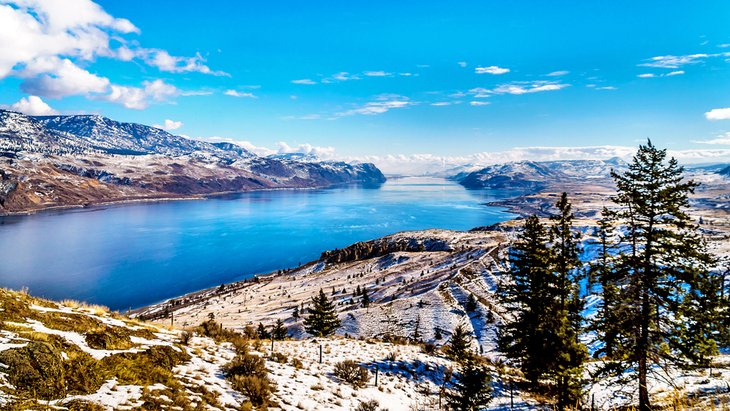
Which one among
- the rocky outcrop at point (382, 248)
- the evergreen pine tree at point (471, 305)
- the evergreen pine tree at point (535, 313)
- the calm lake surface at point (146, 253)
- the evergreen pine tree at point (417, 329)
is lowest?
the calm lake surface at point (146, 253)

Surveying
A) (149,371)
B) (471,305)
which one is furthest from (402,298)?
(149,371)

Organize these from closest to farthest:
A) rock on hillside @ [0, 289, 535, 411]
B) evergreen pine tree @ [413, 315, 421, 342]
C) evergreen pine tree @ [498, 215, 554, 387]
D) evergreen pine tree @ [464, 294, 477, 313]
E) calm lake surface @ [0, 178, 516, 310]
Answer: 1. rock on hillside @ [0, 289, 535, 411]
2. evergreen pine tree @ [498, 215, 554, 387]
3. evergreen pine tree @ [413, 315, 421, 342]
4. evergreen pine tree @ [464, 294, 477, 313]
5. calm lake surface @ [0, 178, 516, 310]

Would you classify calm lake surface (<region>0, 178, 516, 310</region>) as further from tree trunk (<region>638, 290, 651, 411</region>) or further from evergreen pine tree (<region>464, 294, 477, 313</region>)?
tree trunk (<region>638, 290, 651, 411</region>)

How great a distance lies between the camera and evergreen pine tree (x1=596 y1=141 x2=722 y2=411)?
13.6 meters

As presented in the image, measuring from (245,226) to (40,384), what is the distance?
194 meters

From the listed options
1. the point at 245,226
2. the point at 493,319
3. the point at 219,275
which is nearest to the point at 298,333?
the point at 493,319

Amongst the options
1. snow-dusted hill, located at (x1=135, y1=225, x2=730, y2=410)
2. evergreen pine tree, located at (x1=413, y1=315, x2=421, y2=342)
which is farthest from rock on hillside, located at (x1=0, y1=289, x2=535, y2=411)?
evergreen pine tree, located at (x1=413, y1=315, x2=421, y2=342)

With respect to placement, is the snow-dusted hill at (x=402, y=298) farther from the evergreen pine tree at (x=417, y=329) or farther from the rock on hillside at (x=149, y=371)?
the rock on hillside at (x=149, y=371)

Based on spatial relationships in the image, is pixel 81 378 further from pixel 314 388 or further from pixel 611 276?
pixel 611 276

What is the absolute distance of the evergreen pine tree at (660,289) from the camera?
44.7 ft

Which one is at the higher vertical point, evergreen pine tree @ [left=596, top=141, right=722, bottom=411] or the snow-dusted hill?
evergreen pine tree @ [left=596, top=141, right=722, bottom=411]

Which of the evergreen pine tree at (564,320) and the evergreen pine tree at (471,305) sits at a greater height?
the evergreen pine tree at (564,320)

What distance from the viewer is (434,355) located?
24328 mm

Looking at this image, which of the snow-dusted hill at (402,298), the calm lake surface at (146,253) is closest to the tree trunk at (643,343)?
the snow-dusted hill at (402,298)
